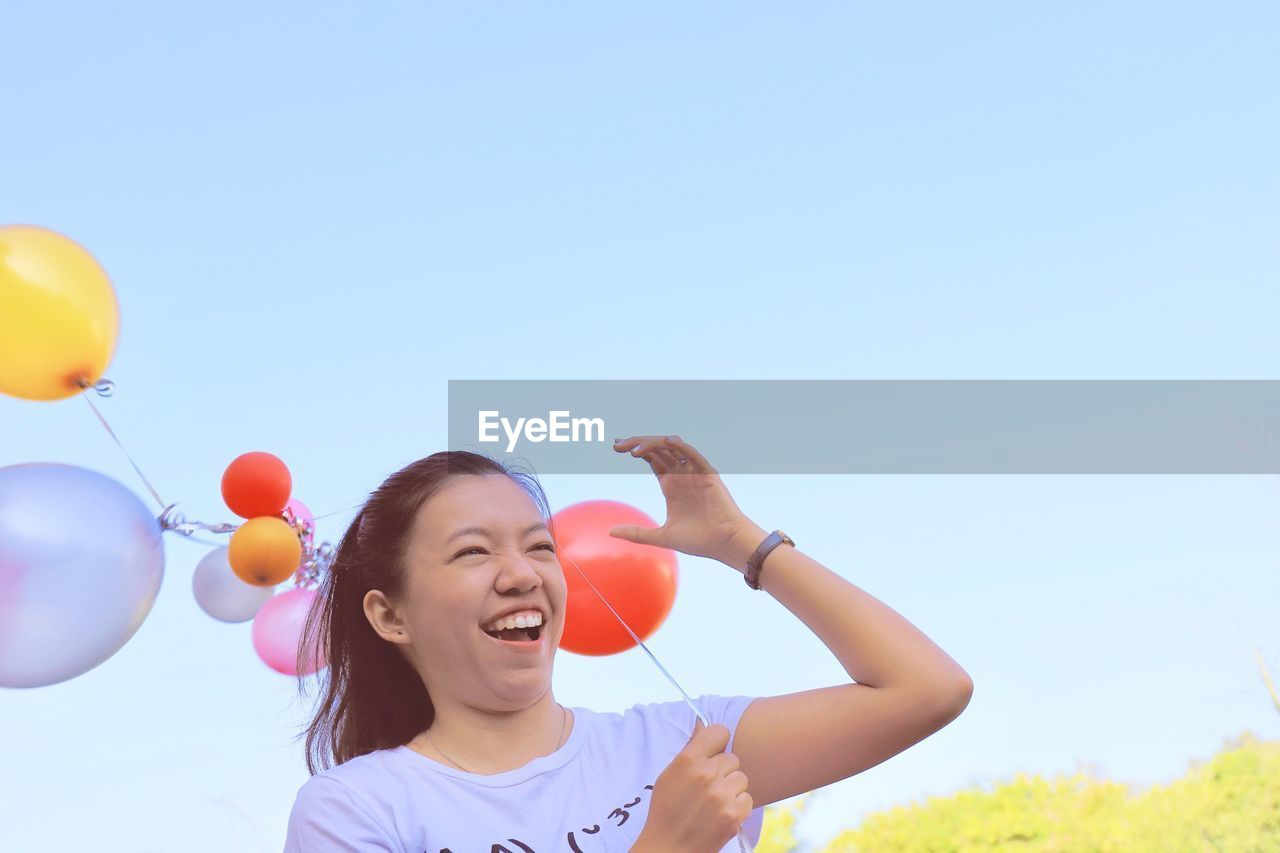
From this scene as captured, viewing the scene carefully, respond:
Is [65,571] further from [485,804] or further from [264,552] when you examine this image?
[485,804]

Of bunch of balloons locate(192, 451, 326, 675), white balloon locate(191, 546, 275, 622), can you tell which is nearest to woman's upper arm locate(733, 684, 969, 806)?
bunch of balloons locate(192, 451, 326, 675)

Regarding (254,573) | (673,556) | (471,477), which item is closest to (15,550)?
(254,573)

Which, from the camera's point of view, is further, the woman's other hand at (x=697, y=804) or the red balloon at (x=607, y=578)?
the red balloon at (x=607, y=578)

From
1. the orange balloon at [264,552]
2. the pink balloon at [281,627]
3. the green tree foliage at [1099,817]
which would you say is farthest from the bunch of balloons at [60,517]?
the green tree foliage at [1099,817]

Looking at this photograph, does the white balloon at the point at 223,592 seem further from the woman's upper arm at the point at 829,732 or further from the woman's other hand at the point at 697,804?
the woman's other hand at the point at 697,804

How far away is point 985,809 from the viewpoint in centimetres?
685

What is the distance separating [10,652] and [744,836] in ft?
6.91

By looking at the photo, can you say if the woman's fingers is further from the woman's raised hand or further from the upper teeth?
the upper teeth

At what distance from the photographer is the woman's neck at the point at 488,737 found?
1.40 m

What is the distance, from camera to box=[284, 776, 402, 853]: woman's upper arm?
1269mm

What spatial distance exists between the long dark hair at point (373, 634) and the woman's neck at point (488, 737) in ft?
0.27

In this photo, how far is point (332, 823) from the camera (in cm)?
129

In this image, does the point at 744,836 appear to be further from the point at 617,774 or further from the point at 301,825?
the point at 301,825

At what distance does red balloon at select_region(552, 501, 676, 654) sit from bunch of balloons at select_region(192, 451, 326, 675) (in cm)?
77
